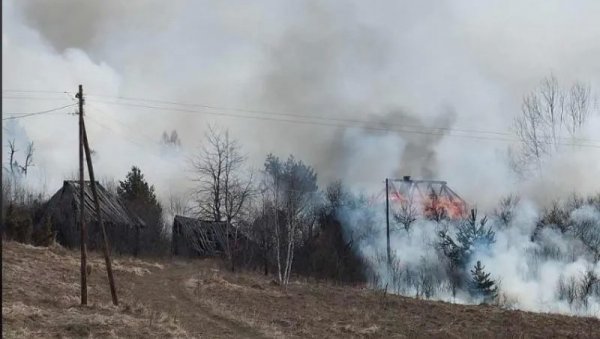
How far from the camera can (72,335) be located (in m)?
13.3

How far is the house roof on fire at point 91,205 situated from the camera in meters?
48.6

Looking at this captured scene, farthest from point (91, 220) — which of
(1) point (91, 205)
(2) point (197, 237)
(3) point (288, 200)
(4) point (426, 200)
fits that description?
(4) point (426, 200)

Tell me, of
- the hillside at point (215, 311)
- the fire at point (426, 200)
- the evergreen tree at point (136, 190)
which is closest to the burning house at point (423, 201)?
the fire at point (426, 200)

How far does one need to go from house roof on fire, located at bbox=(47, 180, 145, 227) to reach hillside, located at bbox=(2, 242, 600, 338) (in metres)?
16.4

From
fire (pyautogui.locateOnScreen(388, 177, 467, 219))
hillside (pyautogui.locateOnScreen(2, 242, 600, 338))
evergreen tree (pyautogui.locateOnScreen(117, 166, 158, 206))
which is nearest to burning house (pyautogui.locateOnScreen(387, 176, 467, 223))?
fire (pyautogui.locateOnScreen(388, 177, 467, 219))

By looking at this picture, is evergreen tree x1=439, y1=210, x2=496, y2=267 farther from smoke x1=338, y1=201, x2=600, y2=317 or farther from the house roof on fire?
the house roof on fire

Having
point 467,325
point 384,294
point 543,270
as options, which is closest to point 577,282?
point 543,270

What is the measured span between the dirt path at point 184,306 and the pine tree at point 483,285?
1543 cm

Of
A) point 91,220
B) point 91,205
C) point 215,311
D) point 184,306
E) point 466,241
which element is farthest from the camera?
point 91,205

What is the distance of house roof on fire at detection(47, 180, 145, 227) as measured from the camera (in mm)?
48594

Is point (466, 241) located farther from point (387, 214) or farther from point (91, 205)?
point (91, 205)

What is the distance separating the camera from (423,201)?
1831 inches

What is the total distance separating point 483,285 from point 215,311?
1734 cm

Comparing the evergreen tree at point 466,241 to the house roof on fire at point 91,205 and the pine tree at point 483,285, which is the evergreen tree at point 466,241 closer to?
the pine tree at point 483,285
